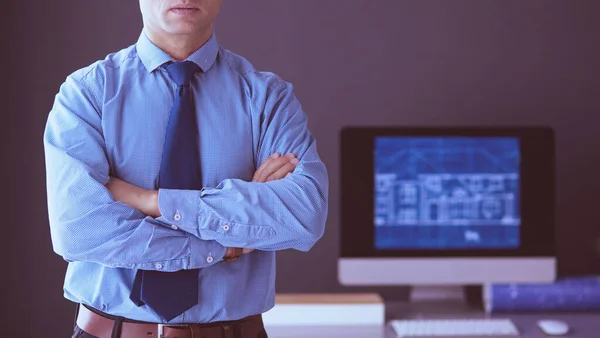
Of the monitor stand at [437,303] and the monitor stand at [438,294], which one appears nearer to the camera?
the monitor stand at [437,303]

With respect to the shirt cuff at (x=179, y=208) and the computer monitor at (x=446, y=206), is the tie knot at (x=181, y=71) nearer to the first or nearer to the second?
the shirt cuff at (x=179, y=208)

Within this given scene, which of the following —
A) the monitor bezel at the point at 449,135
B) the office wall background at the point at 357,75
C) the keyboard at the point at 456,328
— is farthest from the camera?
the office wall background at the point at 357,75

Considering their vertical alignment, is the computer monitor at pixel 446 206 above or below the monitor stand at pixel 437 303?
above

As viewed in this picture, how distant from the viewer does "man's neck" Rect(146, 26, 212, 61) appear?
1.89m

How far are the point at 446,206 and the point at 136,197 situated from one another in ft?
4.35

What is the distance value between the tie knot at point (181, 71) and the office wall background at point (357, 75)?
1.28 metres

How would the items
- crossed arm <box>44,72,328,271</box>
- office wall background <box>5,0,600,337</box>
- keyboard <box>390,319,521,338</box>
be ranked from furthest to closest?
1. office wall background <box>5,0,600,337</box>
2. keyboard <box>390,319,521,338</box>
3. crossed arm <box>44,72,328,271</box>

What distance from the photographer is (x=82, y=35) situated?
310 centimetres

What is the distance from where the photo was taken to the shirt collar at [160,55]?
6.14ft

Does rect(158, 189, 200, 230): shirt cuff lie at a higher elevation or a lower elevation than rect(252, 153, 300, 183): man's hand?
lower

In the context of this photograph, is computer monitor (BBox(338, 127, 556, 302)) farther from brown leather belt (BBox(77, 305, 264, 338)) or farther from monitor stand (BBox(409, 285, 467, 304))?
brown leather belt (BBox(77, 305, 264, 338))

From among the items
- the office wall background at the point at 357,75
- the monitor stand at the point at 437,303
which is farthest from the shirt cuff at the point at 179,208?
the office wall background at the point at 357,75

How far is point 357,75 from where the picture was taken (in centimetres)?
319

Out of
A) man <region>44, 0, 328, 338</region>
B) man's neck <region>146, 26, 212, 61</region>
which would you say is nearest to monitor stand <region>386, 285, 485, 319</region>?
man <region>44, 0, 328, 338</region>
